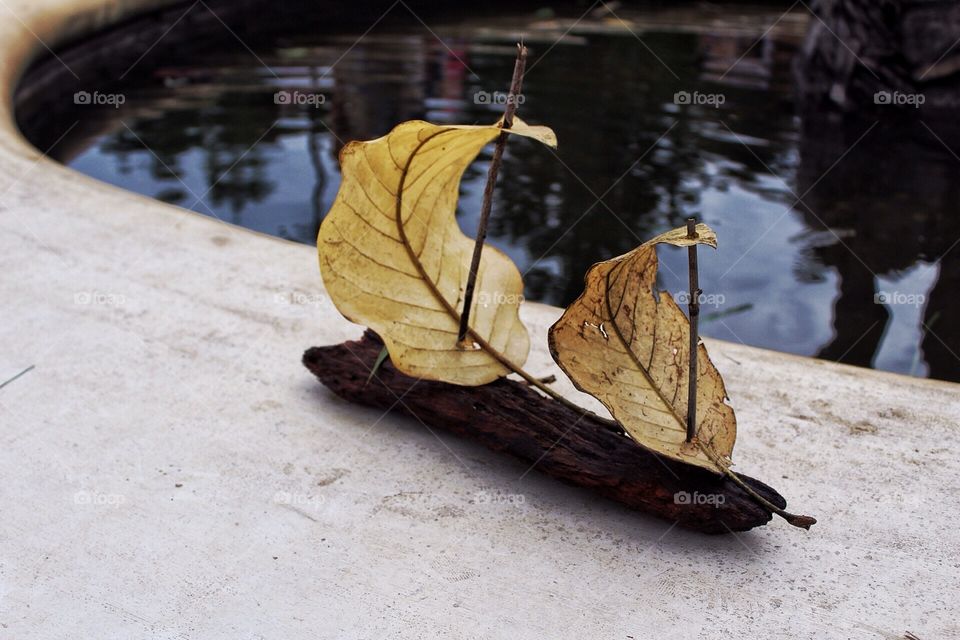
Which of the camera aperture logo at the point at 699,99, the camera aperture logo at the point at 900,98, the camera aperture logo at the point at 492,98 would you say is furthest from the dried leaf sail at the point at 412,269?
the camera aperture logo at the point at 900,98

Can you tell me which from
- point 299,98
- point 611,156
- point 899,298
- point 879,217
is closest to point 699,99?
point 611,156

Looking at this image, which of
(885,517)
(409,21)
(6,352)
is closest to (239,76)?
(409,21)

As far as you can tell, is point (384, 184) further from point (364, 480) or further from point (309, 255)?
point (309, 255)

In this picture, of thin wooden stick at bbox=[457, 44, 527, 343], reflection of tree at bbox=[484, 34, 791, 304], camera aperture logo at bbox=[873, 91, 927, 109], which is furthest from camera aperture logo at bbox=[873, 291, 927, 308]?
camera aperture logo at bbox=[873, 91, 927, 109]

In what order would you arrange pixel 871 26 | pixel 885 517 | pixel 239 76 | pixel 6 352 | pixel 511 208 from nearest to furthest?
pixel 885 517
pixel 6 352
pixel 511 208
pixel 871 26
pixel 239 76

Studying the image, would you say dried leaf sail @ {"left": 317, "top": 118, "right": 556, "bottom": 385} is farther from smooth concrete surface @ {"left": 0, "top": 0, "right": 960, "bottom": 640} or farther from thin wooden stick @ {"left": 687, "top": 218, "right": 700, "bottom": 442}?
thin wooden stick @ {"left": 687, "top": 218, "right": 700, "bottom": 442}

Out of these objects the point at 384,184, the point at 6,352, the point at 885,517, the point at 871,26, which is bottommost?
the point at 6,352

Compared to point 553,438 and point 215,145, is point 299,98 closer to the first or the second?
point 215,145
